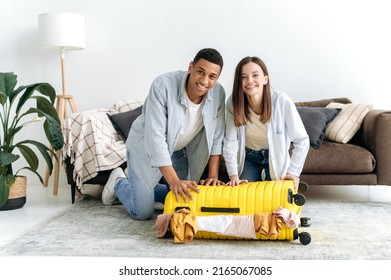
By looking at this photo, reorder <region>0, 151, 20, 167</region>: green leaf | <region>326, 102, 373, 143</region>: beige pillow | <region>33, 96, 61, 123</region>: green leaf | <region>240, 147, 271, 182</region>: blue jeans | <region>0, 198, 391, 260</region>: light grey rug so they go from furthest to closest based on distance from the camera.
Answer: <region>326, 102, 373, 143</region>: beige pillow, <region>33, 96, 61, 123</region>: green leaf, <region>0, 151, 20, 167</region>: green leaf, <region>240, 147, 271, 182</region>: blue jeans, <region>0, 198, 391, 260</region>: light grey rug

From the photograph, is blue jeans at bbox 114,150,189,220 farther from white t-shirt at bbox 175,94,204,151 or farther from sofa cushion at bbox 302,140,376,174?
sofa cushion at bbox 302,140,376,174

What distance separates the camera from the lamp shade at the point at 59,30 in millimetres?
4117

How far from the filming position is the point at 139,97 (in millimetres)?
4590

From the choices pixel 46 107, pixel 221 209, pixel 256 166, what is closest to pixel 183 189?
pixel 221 209

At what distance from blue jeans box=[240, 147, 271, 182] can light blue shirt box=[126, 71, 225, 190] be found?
0.25 m

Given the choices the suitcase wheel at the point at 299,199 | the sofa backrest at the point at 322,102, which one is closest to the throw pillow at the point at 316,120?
the sofa backrest at the point at 322,102

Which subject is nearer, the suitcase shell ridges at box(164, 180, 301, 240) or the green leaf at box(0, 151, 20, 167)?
the suitcase shell ridges at box(164, 180, 301, 240)

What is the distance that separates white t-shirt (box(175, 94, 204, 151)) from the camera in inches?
103

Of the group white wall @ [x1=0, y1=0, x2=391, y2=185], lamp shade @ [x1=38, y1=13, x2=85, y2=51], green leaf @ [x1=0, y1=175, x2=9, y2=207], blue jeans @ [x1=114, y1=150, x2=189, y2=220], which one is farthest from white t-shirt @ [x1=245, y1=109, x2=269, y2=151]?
lamp shade @ [x1=38, y1=13, x2=85, y2=51]

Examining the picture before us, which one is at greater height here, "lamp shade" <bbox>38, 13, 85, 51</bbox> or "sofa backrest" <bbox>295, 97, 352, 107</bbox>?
"lamp shade" <bbox>38, 13, 85, 51</bbox>

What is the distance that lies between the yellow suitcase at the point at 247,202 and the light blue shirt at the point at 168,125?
9.9 inches

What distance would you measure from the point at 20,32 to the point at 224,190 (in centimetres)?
299

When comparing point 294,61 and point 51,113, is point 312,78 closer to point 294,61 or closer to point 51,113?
point 294,61

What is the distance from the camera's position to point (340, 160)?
3416 millimetres
